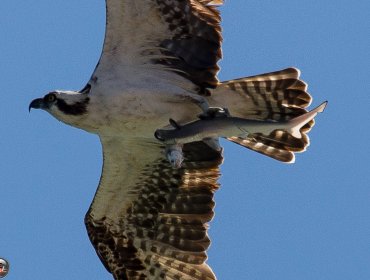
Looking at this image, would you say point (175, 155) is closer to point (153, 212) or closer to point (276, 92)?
point (276, 92)

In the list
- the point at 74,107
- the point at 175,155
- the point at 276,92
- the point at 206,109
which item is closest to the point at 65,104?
the point at 74,107

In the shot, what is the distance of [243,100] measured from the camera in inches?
517

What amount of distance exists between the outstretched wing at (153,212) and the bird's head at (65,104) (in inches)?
45.6

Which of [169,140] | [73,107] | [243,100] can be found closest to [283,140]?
[243,100]

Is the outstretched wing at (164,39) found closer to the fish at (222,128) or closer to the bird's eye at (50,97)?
the bird's eye at (50,97)

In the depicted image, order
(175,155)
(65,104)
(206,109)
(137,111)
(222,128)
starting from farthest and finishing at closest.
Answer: (206,109) < (137,111) < (65,104) < (175,155) < (222,128)

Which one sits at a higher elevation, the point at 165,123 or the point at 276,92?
the point at 276,92

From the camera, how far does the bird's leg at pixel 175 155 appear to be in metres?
12.3

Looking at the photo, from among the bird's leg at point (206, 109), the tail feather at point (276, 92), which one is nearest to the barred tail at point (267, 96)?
the tail feather at point (276, 92)

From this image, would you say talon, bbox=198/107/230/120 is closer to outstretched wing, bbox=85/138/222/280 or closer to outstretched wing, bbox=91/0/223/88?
outstretched wing, bbox=91/0/223/88

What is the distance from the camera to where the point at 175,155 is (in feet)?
40.7

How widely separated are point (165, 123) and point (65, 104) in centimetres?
119

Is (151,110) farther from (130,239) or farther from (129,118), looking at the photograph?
(130,239)

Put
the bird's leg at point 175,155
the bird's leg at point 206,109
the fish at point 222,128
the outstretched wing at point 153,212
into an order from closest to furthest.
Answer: the fish at point 222,128 < the bird's leg at point 175,155 < the bird's leg at point 206,109 < the outstretched wing at point 153,212
